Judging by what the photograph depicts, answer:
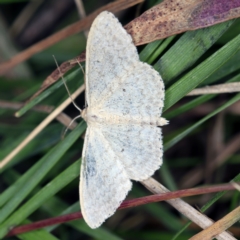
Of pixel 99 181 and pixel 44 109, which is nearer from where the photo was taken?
pixel 99 181

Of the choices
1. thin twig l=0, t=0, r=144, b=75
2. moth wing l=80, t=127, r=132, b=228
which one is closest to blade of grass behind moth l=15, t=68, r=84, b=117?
moth wing l=80, t=127, r=132, b=228

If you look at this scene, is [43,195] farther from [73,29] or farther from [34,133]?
[73,29]

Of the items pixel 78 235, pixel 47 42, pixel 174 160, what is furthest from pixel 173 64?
pixel 78 235

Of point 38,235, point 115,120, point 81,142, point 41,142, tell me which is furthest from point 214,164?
point 38,235

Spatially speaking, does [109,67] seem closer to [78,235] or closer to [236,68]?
[236,68]

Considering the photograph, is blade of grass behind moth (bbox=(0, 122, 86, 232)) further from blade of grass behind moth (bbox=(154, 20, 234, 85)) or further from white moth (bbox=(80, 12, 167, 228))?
blade of grass behind moth (bbox=(154, 20, 234, 85))

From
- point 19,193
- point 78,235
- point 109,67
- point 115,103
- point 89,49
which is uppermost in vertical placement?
point 89,49
